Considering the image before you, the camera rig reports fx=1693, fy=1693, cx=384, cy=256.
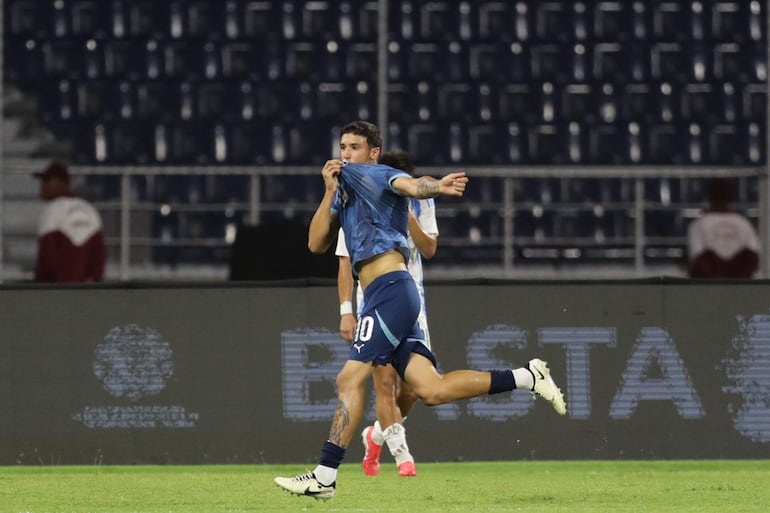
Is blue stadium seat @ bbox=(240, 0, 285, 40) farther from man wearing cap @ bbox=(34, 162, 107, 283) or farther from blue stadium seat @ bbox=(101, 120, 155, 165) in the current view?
man wearing cap @ bbox=(34, 162, 107, 283)

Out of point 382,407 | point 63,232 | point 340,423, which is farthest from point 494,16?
point 340,423

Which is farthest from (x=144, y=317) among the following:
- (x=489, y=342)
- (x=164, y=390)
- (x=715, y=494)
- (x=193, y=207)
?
(x=193, y=207)

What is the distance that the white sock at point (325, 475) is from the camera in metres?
7.55

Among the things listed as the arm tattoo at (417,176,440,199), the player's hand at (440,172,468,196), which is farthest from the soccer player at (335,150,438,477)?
the player's hand at (440,172,468,196)

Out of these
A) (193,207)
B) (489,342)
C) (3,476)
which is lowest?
(3,476)

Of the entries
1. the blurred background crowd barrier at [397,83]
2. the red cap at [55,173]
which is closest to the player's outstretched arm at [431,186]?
the red cap at [55,173]

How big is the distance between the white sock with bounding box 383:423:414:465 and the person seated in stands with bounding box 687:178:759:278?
21.7ft

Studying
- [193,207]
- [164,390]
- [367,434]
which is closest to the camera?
[367,434]

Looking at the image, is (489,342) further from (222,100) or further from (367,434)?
(222,100)

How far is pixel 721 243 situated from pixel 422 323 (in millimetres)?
7099

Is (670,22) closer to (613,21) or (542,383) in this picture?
(613,21)

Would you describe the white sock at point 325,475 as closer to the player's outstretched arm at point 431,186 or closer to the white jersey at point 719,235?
the player's outstretched arm at point 431,186

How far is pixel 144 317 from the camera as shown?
10875 millimetres

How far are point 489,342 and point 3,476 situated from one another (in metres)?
3.15
